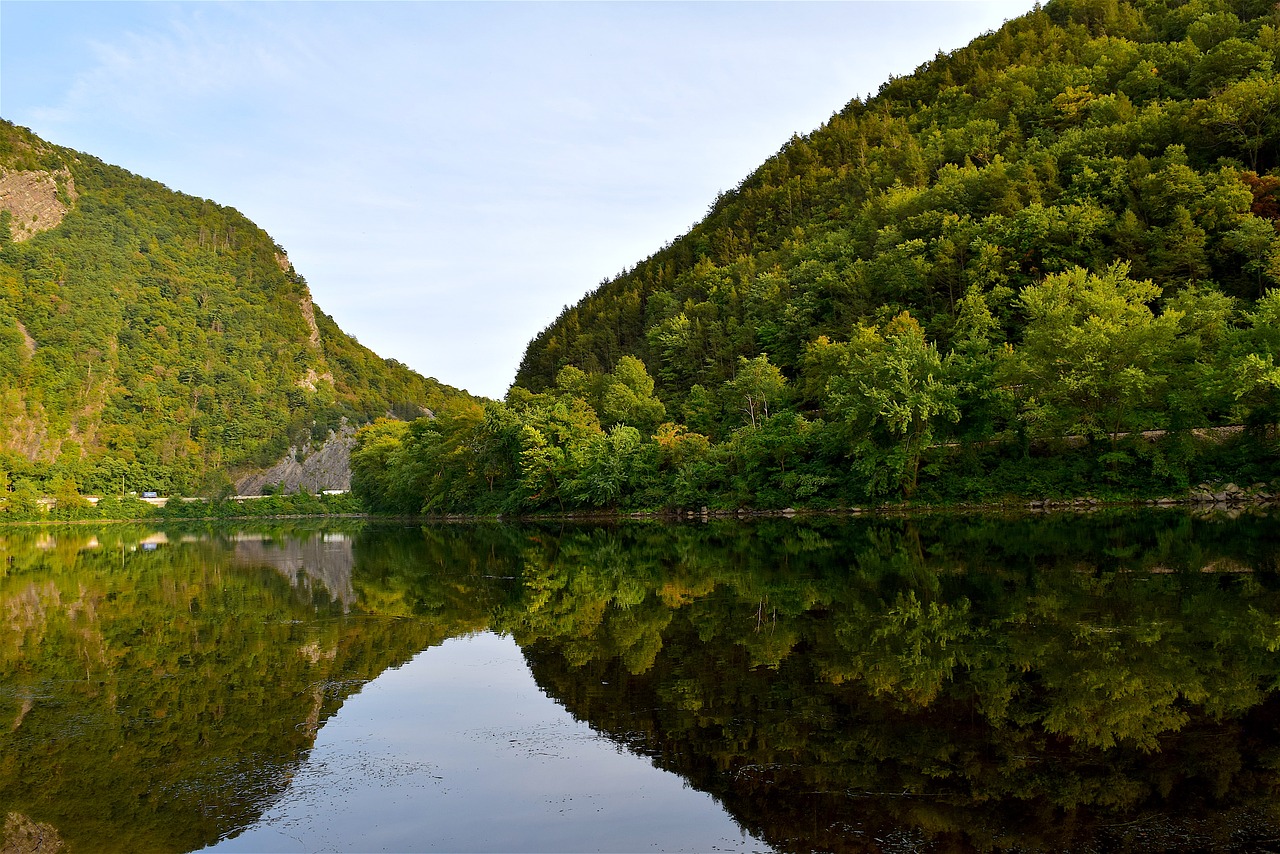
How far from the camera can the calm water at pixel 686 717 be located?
23.2 ft

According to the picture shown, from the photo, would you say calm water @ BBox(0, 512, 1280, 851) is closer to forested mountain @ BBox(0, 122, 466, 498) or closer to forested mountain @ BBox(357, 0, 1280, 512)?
forested mountain @ BBox(357, 0, 1280, 512)

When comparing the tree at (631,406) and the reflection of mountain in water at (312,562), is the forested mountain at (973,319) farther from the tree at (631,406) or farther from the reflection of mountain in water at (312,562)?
the reflection of mountain in water at (312,562)

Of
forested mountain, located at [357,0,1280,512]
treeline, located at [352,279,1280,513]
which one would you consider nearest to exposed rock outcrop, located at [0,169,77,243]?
forested mountain, located at [357,0,1280,512]

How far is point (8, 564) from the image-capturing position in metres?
39.1

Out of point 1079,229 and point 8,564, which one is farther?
point 1079,229

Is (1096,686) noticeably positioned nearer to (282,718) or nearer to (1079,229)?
(282,718)

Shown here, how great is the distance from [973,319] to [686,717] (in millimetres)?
58074

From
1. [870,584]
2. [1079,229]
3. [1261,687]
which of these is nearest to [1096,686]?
[1261,687]

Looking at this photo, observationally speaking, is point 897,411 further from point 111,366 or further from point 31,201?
point 31,201

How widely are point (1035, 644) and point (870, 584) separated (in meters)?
7.26

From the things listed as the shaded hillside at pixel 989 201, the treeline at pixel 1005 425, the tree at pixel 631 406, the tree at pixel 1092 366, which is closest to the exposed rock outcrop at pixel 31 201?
the shaded hillside at pixel 989 201

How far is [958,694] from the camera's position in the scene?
9.93 m

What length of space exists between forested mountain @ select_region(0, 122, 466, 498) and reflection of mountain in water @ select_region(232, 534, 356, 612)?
87519 mm

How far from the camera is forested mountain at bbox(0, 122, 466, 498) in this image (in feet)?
455
